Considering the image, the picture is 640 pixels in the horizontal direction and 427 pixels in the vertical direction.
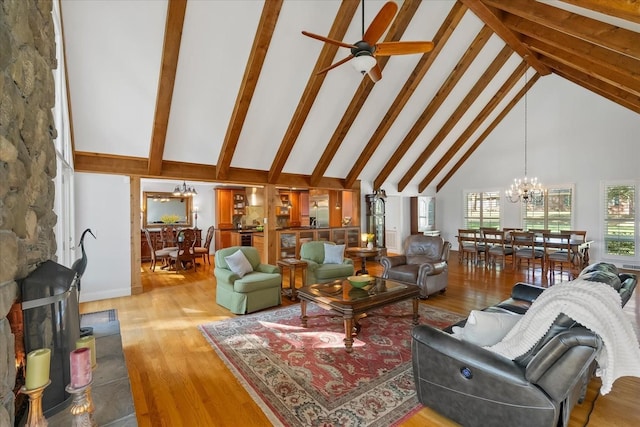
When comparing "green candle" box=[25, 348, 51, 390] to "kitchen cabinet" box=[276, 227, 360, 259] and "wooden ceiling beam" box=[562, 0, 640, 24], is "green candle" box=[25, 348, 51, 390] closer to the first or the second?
"wooden ceiling beam" box=[562, 0, 640, 24]

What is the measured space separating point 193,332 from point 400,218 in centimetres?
756

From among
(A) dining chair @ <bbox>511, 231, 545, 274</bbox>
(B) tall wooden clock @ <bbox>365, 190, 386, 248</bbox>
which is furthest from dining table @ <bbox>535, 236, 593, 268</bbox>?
(B) tall wooden clock @ <bbox>365, 190, 386, 248</bbox>

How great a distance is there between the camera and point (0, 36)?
1318mm

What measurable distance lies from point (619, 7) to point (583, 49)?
2.05 m

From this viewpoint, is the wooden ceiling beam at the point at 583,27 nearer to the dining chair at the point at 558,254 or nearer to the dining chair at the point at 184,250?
the dining chair at the point at 558,254

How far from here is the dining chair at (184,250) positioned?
7129 millimetres

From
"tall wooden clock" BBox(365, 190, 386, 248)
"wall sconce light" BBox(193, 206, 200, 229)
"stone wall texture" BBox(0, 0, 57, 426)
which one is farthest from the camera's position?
"wall sconce light" BBox(193, 206, 200, 229)

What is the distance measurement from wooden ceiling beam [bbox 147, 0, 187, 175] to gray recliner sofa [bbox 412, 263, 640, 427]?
4137 millimetres

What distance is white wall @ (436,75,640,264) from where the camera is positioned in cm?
708

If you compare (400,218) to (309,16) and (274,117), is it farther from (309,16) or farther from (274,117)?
(309,16)

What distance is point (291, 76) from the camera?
4.84 meters

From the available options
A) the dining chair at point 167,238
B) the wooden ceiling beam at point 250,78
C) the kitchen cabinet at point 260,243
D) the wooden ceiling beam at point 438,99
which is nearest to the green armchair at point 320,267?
the kitchen cabinet at point 260,243

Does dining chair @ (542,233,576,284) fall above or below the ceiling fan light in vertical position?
below

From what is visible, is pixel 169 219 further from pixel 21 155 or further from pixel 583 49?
pixel 583 49
